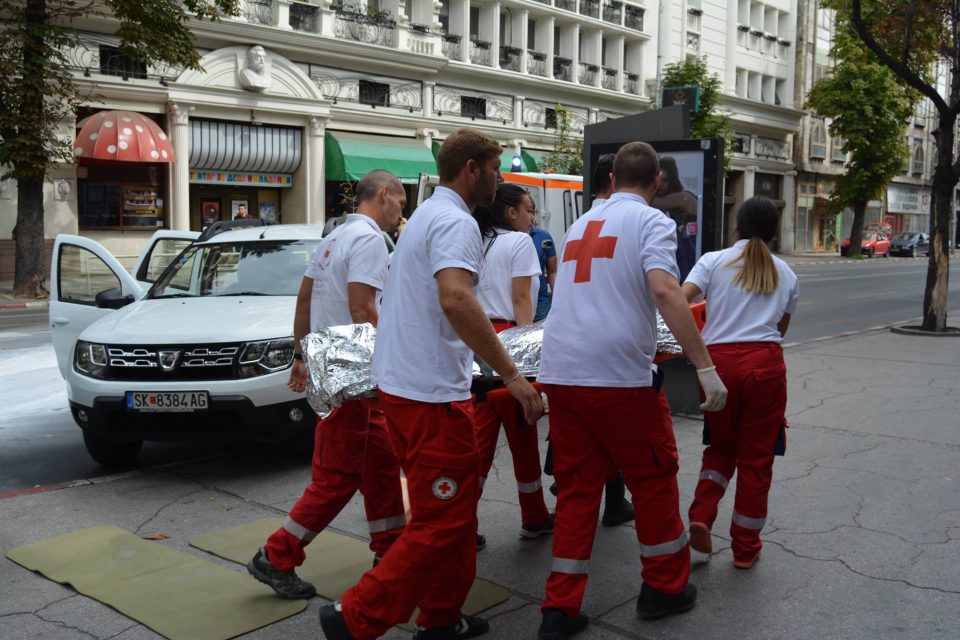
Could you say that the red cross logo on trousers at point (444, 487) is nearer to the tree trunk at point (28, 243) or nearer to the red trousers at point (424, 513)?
the red trousers at point (424, 513)

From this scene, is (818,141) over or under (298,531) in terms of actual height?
over

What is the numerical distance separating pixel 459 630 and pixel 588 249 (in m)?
1.57

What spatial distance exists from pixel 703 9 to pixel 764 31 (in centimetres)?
605

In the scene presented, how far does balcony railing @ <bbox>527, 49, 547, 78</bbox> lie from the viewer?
35.6 m

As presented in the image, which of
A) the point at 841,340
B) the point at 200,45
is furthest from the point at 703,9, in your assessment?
the point at 841,340

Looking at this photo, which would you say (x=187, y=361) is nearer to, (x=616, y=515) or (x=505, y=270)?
(x=505, y=270)

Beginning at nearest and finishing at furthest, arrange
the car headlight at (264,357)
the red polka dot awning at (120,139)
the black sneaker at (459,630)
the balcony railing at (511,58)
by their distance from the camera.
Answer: the black sneaker at (459,630), the car headlight at (264,357), the red polka dot awning at (120,139), the balcony railing at (511,58)

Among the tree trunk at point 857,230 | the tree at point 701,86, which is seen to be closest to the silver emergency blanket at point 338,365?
the tree at point 701,86

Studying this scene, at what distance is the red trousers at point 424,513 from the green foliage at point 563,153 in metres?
28.8

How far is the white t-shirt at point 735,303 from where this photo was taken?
447 centimetres

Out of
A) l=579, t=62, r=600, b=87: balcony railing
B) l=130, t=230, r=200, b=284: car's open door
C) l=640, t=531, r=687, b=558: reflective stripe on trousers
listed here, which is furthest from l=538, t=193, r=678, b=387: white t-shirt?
l=579, t=62, r=600, b=87: balcony railing

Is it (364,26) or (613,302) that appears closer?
(613,302)

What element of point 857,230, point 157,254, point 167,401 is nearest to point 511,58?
point 857,230

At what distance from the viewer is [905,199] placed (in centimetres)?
6394
